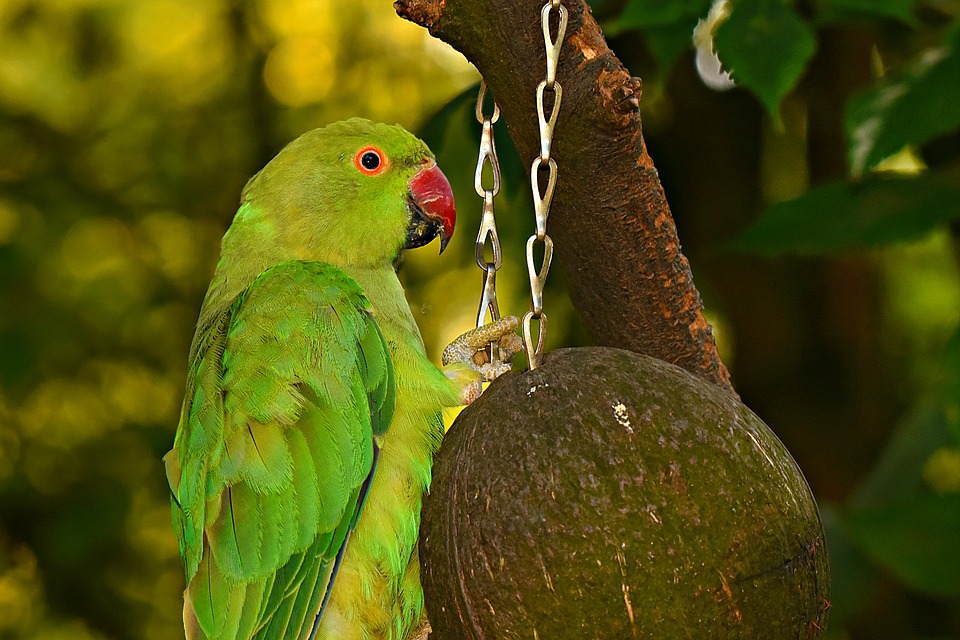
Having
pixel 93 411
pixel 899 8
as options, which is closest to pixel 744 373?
pixel 899 8

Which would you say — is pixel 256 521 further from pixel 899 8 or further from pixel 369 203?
pixel 899 8

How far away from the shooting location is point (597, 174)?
221cm

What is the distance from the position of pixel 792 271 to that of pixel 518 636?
3.99 metres

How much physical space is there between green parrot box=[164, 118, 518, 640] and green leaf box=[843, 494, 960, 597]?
1.65 metres

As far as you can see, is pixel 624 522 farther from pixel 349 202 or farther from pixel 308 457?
pixel 349 202

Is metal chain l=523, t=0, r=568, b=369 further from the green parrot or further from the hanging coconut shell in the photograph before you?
the green parrot

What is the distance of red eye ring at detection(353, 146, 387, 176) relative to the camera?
10.1 feet

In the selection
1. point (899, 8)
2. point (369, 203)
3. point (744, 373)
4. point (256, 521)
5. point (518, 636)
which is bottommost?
point (518, 636)

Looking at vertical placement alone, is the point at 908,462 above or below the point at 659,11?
below

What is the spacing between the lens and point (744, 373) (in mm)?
5039

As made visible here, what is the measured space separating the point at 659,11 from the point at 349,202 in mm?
1063

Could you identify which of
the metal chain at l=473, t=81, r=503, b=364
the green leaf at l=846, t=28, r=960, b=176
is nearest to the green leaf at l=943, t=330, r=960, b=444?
the green leaf at l=846, t=28, r=960, b=176

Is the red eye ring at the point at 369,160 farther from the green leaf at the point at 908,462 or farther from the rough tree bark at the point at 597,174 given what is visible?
the green leaf at the point at 908,462

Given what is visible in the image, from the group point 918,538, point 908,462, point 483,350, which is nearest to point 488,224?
point 483,350
